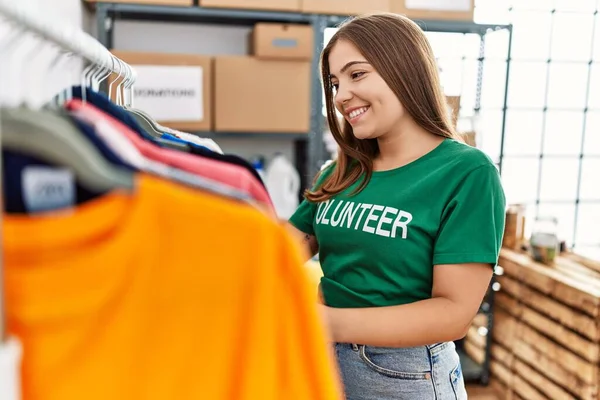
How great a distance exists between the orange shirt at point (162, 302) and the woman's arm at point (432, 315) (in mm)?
477

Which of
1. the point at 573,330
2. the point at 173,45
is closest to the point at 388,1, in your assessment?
the point at 173,45

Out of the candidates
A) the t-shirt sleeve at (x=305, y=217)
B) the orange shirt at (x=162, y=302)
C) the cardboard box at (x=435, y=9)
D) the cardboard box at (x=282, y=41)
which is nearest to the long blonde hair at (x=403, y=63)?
the t-shirt sleeve at (x=305, y=217)

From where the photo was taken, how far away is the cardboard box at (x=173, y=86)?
2.33 metres

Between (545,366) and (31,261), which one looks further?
(545,366)

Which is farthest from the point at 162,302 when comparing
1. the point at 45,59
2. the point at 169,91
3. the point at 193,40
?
the point at 193,40

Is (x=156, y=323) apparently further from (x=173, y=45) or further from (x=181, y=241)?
(x=173, y=45)

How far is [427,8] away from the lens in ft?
8.43

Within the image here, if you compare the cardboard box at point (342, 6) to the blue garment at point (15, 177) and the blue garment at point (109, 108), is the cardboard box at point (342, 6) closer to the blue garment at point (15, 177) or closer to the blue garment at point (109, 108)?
the blue garment at point (109, 108)

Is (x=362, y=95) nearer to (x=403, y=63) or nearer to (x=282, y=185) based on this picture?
(x=403, y=63)

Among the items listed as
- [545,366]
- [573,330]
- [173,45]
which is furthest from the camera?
[173,45]

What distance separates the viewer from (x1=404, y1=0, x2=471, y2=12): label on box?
2.56 m

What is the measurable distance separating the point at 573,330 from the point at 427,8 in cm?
148

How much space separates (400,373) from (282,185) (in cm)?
157

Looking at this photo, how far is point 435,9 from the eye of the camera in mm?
2576
